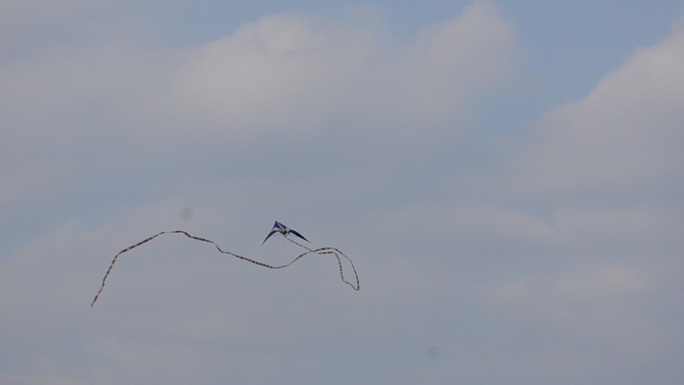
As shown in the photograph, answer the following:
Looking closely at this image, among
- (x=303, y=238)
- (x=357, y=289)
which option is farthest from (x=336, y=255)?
(x=303, y=238)

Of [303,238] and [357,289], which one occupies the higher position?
[303,238]

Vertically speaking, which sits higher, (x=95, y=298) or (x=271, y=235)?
(x=271, y=235)

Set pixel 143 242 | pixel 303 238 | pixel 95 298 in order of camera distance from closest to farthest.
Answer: pixel 95 298, pixel 143 242, pixel 303 238

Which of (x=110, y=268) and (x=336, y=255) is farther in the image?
(x=336, y=255)

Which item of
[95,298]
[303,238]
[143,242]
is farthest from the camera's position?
[303,238]

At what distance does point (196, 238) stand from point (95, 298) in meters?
9.14

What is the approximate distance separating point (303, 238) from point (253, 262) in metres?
11.8

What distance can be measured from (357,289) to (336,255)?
Result: 11.8 feet

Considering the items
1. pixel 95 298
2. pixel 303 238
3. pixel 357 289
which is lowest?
pixel 95 298

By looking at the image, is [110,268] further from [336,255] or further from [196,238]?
[336,255]

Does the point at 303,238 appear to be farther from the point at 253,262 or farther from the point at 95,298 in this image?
the point at 95,298

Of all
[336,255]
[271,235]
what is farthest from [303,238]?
[336,255]

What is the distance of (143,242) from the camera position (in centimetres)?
8950

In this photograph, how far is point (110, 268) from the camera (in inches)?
3428
